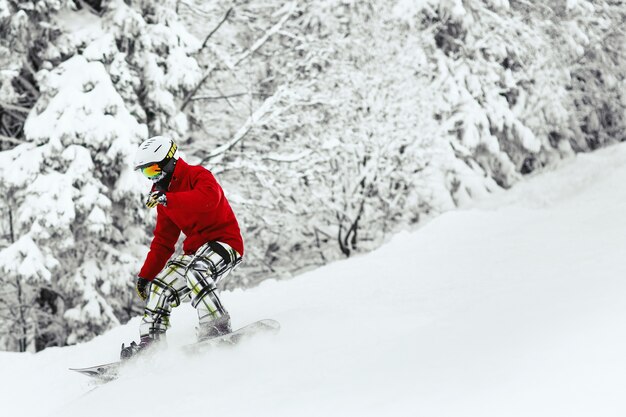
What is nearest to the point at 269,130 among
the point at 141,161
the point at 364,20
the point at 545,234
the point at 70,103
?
the point at 364,20

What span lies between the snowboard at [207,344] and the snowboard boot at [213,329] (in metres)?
0.08

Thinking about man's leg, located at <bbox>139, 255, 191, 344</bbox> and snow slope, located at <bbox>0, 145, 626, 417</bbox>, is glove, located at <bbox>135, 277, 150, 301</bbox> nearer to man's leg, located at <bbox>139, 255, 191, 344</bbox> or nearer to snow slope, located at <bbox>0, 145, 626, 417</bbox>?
man's leg, located at <bbox>139, 255, 191, 344</bbox>

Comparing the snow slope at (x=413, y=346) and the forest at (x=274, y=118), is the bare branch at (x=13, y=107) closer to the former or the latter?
the forest at (x=274, y=118)

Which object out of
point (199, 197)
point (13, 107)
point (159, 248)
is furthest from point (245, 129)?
point (199, 197)

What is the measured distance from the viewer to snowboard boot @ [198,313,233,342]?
5.07 meters

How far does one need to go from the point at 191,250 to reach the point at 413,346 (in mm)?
1902

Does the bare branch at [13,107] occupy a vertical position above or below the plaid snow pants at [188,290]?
above

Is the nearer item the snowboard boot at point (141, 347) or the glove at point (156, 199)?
the glove at point (156, 199)

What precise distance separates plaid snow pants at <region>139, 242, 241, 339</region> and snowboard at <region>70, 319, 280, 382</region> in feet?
0.64

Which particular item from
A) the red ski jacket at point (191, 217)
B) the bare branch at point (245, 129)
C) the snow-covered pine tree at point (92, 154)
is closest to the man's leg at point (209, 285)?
the red ski jacket at point (191, 217)

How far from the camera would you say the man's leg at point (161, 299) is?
5062 mm

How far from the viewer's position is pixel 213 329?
508 cm

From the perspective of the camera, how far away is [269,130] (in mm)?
12938

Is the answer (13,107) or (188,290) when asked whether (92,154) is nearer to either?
(13,107)
